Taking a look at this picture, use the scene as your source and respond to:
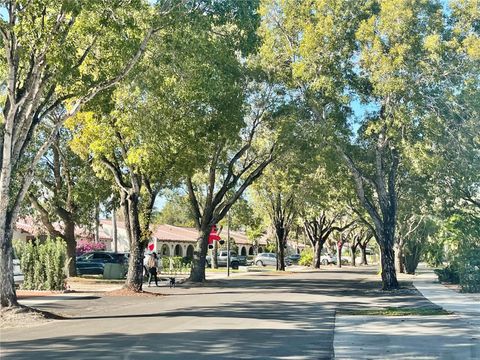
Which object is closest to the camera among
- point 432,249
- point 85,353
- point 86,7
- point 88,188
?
point 85,353

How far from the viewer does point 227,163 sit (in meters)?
33.5

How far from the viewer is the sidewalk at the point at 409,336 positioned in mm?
10492

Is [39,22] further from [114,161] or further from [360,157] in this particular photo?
[360,157]

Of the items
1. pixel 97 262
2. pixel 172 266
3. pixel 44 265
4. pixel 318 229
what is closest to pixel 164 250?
pixel 318 229

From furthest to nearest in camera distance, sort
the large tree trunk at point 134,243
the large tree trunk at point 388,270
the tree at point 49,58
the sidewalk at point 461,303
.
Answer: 1. the large tree trunk at point 388,270
2. the large tree trunk at point 134,243
3. the sidewalk at point 461,303
4. the tree at point 49,58

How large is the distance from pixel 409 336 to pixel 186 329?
15.6ft

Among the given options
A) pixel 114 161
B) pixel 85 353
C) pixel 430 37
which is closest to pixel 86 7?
pixel 85 353

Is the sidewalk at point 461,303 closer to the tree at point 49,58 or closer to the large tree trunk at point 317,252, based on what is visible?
the tree at point 49,58

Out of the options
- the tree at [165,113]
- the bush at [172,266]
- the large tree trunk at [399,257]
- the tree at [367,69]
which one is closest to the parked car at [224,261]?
the bush at [172,266]

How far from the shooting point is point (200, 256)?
32.7 meters

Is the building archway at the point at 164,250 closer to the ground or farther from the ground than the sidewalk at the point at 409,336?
farther from the ground

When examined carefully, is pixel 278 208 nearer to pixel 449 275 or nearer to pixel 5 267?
pixel 449 275

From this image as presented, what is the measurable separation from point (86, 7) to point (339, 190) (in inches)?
924

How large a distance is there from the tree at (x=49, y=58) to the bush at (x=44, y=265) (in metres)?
9.53
